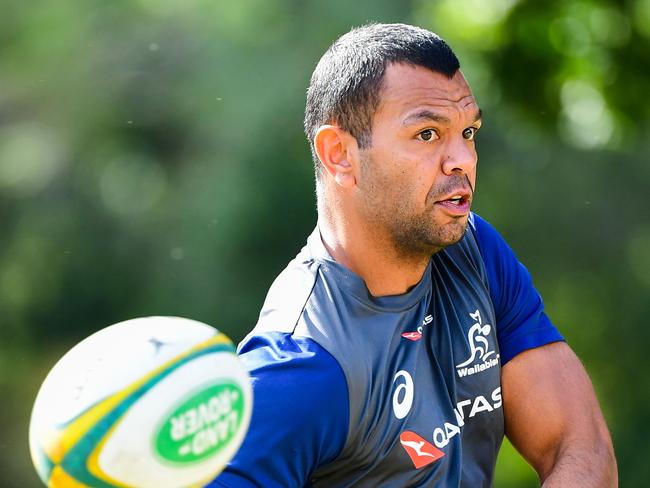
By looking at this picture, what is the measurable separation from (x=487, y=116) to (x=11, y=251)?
5.26 m

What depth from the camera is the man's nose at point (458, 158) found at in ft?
12.9

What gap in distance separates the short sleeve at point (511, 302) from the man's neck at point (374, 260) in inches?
13.4

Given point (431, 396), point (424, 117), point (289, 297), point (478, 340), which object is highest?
point (424, 117)

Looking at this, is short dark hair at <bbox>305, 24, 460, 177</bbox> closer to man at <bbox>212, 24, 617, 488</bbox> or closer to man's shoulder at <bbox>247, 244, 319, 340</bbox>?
man at <bbox>212, 24, 617, 488</bbox>

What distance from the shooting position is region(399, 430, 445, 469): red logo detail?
3.88 m

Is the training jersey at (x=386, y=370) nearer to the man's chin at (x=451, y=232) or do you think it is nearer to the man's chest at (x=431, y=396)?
the man's chest at (x=431, y=396)

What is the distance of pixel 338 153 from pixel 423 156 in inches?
12.3

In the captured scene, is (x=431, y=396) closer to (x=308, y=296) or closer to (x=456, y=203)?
(x=308, y=296)

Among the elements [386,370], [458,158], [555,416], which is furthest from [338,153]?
[555,416]

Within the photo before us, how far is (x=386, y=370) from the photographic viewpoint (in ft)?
12.7

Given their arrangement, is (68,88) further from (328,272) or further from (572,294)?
(328,272)

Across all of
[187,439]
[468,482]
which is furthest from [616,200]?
[187,439]

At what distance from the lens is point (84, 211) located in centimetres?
1372

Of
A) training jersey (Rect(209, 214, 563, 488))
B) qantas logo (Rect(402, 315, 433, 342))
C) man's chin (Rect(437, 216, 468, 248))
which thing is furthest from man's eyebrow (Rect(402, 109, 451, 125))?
qantas logo (Rect(402, 315, 433, 342))
